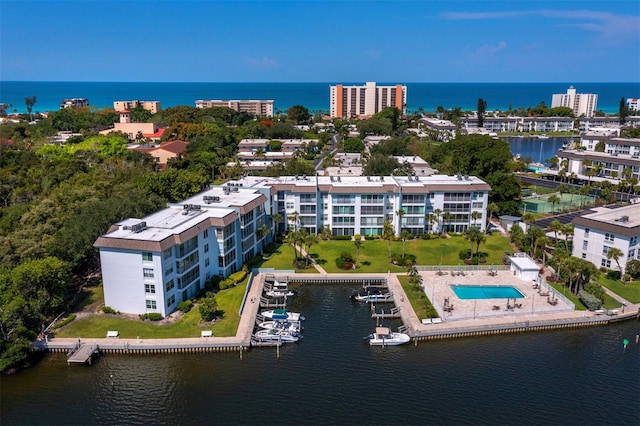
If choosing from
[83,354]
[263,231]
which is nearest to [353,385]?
[83,354]

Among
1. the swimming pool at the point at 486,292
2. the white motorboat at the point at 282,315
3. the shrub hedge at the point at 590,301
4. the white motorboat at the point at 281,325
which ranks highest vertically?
the shrub hedge at the point at 590,301

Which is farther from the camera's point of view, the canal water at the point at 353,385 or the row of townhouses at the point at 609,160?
the row of townhouses at the point at 609,160

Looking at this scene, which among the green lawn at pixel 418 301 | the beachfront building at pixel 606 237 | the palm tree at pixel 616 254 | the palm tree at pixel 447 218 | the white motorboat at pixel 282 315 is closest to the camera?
the white motorboat at pixel 282 315

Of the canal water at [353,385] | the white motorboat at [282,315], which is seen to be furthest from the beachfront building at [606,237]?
the white motorboat at [282,315]

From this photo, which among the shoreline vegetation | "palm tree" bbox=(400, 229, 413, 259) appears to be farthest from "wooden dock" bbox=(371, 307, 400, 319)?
"palm tree" bbox=(400, 229, 413, 259)

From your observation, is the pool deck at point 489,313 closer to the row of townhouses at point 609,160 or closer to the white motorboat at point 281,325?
the white motorboat at point 281,325

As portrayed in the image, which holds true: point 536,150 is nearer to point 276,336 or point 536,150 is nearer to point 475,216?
point 475,216

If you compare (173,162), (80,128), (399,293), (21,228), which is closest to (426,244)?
(399,293)
